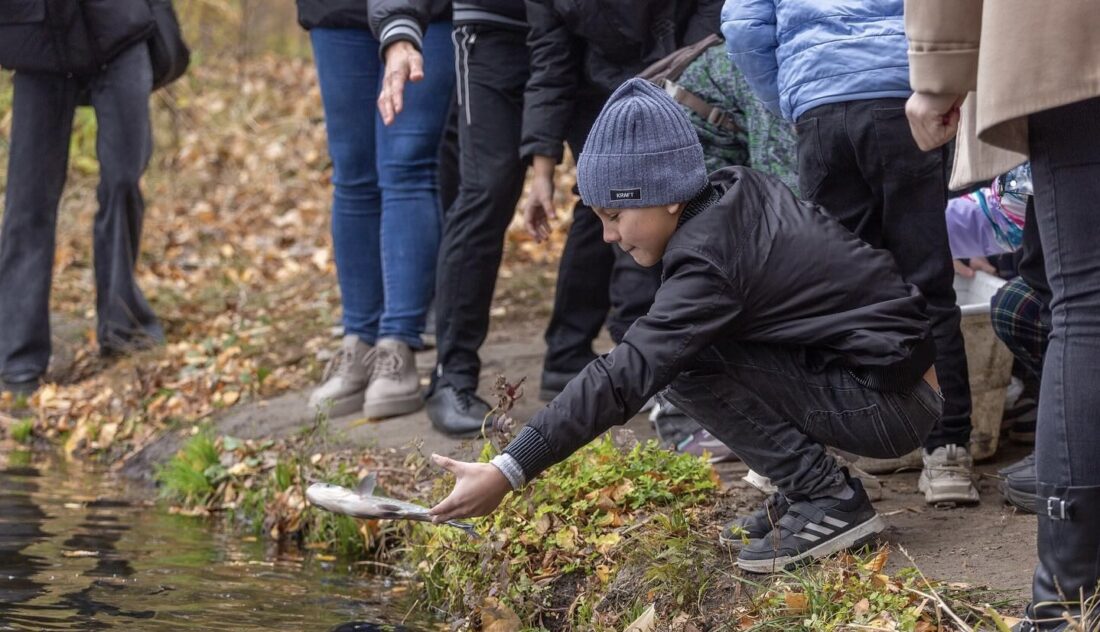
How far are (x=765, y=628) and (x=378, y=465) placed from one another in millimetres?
2203

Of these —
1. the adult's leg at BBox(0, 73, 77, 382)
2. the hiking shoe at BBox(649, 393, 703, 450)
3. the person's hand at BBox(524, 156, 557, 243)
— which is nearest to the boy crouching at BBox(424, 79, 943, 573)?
the hiking shoe at BBox(649, 393, 703, 450)

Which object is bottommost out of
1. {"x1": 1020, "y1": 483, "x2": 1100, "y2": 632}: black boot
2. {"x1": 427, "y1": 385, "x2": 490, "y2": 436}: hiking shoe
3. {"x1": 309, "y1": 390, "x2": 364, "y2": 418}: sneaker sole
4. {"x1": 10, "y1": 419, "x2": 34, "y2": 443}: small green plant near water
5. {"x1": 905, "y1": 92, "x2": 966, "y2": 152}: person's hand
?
{"x1": 10, "y1": 419, "x2": 34, "y2": 443}: small green plant near water

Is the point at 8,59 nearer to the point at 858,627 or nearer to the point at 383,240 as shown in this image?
the point at 383,240

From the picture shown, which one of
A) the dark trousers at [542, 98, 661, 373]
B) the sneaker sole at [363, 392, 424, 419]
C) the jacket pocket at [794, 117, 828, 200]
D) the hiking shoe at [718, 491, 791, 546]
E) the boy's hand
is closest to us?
the boy's hand

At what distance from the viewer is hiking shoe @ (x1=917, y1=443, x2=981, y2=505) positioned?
3.98 metres

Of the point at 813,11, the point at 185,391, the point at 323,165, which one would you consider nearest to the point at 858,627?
the point at 813,11

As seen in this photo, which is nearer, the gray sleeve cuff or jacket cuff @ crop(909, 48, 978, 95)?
jacket cuff @ crop(909, 48, 978, 95)

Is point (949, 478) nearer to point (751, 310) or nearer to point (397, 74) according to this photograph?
point (751, 310)

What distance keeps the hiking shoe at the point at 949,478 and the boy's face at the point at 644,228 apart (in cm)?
Answer: 113

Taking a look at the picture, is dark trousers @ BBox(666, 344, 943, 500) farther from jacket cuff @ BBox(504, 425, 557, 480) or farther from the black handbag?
the black handbag

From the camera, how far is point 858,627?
290 cm

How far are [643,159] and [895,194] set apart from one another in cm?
85

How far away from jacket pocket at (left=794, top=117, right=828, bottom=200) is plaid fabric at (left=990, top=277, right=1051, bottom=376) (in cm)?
63

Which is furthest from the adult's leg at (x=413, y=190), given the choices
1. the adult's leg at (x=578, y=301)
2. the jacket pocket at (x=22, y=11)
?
the jacket pocket at (x=22, y=11)
